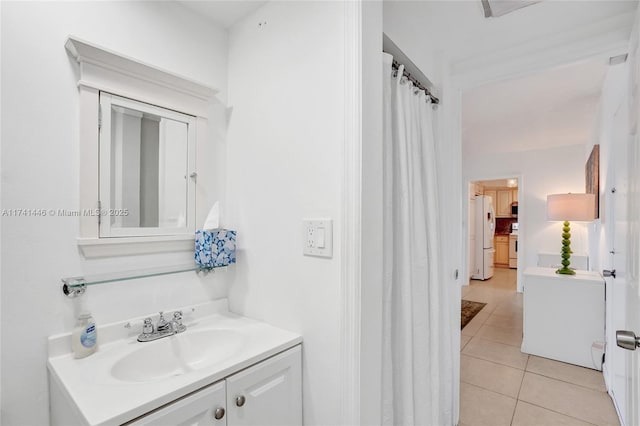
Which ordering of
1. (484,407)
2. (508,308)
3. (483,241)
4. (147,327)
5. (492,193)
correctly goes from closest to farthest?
(147,327), (484,407), (508,308), (483,241), (492,193)

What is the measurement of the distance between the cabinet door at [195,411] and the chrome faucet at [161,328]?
441 millimetres

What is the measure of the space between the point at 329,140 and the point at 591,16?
1.50 m

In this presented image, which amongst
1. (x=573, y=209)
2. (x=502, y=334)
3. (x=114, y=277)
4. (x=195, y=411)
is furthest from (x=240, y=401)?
(x=573, y=209)

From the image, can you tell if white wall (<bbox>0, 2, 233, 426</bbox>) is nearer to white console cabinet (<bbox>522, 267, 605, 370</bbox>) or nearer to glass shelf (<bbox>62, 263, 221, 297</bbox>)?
glass shelf (<bbox>62, 263, 221, 297</bbox>)

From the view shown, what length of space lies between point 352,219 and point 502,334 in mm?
3336

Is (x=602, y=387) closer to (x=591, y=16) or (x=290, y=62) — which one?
(x=591, y=16)

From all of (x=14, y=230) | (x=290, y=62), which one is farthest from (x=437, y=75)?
(x=14, y=230)

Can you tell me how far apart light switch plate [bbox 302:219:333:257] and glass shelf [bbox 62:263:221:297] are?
1.91ft

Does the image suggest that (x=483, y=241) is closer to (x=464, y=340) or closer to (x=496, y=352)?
(x=464, y=340)

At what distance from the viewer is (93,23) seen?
3.81 ft

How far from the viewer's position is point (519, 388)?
2359 millimetres

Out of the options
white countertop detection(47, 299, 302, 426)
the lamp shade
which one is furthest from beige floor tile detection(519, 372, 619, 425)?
white countertop detection(47, 299, 302, 426)

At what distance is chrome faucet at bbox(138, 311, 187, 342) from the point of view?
47.4 inches

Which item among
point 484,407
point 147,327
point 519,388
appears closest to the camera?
point 147,327
